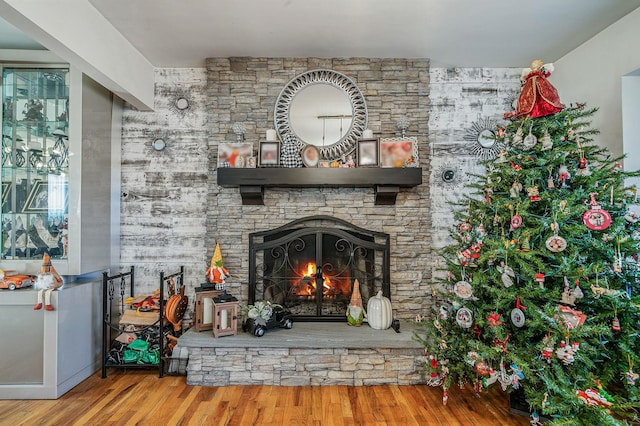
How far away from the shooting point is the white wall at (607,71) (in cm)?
244

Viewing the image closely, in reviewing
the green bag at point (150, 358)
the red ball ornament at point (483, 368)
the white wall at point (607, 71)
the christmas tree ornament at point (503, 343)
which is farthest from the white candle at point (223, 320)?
the white wall at point (607, 71)

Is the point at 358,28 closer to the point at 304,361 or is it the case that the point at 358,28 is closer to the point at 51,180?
the point at 304,361

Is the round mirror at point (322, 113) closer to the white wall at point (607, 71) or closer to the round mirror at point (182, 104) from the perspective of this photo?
the round mirror at point (182, 104)

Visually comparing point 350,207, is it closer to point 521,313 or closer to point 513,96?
point 521,313

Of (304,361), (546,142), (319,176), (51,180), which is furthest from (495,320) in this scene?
(51,180)

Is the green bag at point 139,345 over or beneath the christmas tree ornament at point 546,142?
beneath

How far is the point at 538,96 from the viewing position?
6.86 ft

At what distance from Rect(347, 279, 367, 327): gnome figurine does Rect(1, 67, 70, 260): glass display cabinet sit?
7.30 feet

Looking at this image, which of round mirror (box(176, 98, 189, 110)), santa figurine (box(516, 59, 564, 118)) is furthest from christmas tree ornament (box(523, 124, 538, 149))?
round mirror (box(176, 98, 189, 110))

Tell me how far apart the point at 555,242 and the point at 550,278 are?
283mm

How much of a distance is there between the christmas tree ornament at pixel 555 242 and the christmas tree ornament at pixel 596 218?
0.14m

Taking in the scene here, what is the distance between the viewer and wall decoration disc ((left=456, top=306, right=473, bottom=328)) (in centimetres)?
210

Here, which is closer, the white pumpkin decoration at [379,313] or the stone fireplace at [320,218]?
the white pumpkin decoration at [379,313]

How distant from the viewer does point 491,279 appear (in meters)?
2.06
